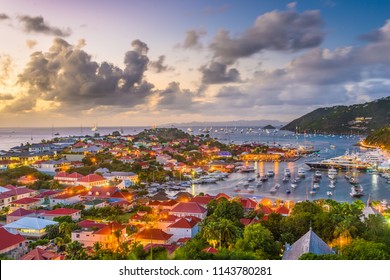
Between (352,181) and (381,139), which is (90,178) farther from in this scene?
(381,139)

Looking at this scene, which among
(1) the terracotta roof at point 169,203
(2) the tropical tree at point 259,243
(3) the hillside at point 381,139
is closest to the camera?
(2) the tropical tree at point 259,243

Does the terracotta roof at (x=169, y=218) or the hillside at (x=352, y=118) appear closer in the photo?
the terracotta roof at (x=169, y=218)

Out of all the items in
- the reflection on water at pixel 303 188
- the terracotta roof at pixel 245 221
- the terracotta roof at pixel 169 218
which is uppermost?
the terracotta roof at pixel 245 221

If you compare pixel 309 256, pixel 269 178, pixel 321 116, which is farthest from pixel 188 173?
pixel 321 116

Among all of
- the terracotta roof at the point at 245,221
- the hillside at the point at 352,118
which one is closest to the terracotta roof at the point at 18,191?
the terracotta roof at the point at 245,221

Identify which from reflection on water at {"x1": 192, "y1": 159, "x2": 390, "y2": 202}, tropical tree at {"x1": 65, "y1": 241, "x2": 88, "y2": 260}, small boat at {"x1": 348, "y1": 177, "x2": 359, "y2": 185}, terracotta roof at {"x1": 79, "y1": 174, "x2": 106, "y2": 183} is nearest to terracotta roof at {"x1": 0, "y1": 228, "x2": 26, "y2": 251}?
tropical tree at {"x1": 65, "y1": 241, "x2": 88, "y2": 260}

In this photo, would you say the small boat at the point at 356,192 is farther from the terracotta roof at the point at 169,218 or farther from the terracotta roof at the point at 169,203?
the terracotta roof at the point at 169,218

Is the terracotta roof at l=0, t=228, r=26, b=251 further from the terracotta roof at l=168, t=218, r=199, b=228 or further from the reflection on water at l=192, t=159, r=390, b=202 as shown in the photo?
the reflection on water at l=192, t=159, r=390, b=202

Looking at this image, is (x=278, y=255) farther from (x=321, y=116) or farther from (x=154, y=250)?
(x=321, y=116)
